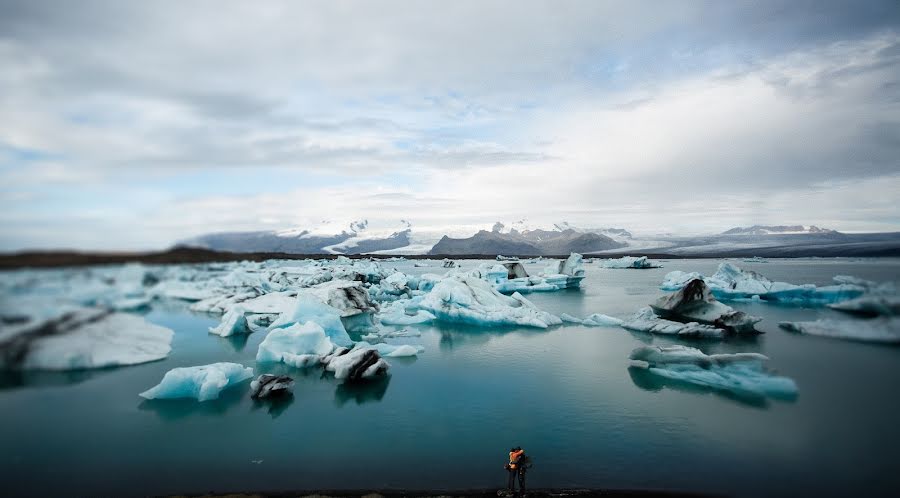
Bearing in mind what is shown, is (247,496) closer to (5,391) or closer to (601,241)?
(5,391)

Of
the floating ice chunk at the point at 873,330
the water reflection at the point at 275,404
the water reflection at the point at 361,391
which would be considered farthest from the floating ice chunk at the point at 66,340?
Result: the floating ice chunk at the point at 873,330

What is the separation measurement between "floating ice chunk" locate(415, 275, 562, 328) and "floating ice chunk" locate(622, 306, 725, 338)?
284cm

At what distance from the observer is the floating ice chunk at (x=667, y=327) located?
42.5 ft

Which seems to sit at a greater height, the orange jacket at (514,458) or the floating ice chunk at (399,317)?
the orange jacket at (514,458)

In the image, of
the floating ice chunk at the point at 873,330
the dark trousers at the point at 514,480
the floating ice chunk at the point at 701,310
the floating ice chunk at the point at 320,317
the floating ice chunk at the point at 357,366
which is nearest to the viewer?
the dark trousers at the point at 514,480

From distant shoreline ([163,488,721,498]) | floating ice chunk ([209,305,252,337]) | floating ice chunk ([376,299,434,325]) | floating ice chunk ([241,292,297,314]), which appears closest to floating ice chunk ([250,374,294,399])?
distant shoreline ([163,488,721,498])

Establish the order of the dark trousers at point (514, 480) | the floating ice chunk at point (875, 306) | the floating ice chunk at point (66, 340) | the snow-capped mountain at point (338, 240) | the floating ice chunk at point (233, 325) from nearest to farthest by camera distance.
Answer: the floating ice chunk at point (66, 340) < the dark trousers at point (514, 480) < the floating ice chunk at point (875, 306) < the floating ice chunk at point (233, 325) < the snow-capped mountain at point (338, 240)

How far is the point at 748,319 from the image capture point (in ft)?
42.3

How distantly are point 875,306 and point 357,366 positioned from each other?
9.44 meters

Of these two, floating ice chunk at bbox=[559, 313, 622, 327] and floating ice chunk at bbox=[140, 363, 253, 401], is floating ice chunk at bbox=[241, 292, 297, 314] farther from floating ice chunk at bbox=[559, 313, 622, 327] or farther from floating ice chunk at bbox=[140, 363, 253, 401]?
floating ice chunk at bbox=[559, 313, 622, 327]

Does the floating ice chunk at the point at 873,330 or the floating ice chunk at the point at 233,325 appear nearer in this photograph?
the floating ice chunk at the point at 873,330

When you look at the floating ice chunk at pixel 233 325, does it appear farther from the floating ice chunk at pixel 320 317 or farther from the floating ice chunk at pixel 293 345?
the floating ice chunk at pixel 293 345

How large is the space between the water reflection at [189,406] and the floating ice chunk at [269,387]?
305 millimetres

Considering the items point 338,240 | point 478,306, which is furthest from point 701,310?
point 338,240
